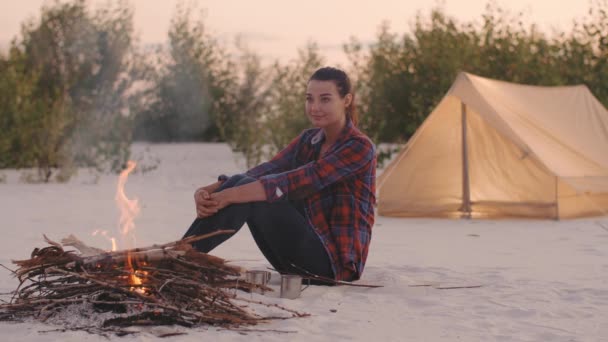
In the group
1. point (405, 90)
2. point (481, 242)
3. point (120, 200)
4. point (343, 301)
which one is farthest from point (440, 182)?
point (405, 90)

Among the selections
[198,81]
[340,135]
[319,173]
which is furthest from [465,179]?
[198,81]

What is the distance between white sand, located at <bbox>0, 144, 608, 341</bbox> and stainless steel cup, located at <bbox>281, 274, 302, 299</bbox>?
0.04 m

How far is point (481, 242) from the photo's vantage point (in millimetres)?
6281

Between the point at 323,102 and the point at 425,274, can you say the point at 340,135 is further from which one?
the point at 425,274

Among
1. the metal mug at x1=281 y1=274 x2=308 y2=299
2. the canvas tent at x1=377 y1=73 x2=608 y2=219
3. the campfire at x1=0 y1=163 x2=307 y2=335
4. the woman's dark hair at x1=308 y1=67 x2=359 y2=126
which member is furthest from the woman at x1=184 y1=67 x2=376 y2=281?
the canvas tent at x1=377 y1=73 x2=608 y2=219

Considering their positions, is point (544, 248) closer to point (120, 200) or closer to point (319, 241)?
point (319, 241)

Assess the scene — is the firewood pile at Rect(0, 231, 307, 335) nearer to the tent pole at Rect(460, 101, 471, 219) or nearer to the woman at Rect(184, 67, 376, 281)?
the woman at Rect(184, 67, 376, 281)

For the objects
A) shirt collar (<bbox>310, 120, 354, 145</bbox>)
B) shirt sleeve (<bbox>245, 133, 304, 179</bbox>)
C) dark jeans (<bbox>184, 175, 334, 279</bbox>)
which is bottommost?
dark jeans (<bbox>184, 175, 334, 279</bbox>)

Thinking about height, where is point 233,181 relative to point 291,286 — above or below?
above

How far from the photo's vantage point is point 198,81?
19.2 m

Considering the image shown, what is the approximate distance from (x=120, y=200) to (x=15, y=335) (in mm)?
697

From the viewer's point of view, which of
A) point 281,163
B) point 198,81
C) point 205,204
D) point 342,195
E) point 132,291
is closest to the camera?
point 132,291

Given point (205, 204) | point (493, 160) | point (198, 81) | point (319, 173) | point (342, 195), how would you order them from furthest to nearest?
point (198, 81)
point (493, 160)
point (342, 195)
point (319, 173)
point (205, 204)

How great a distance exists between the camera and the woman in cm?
357
